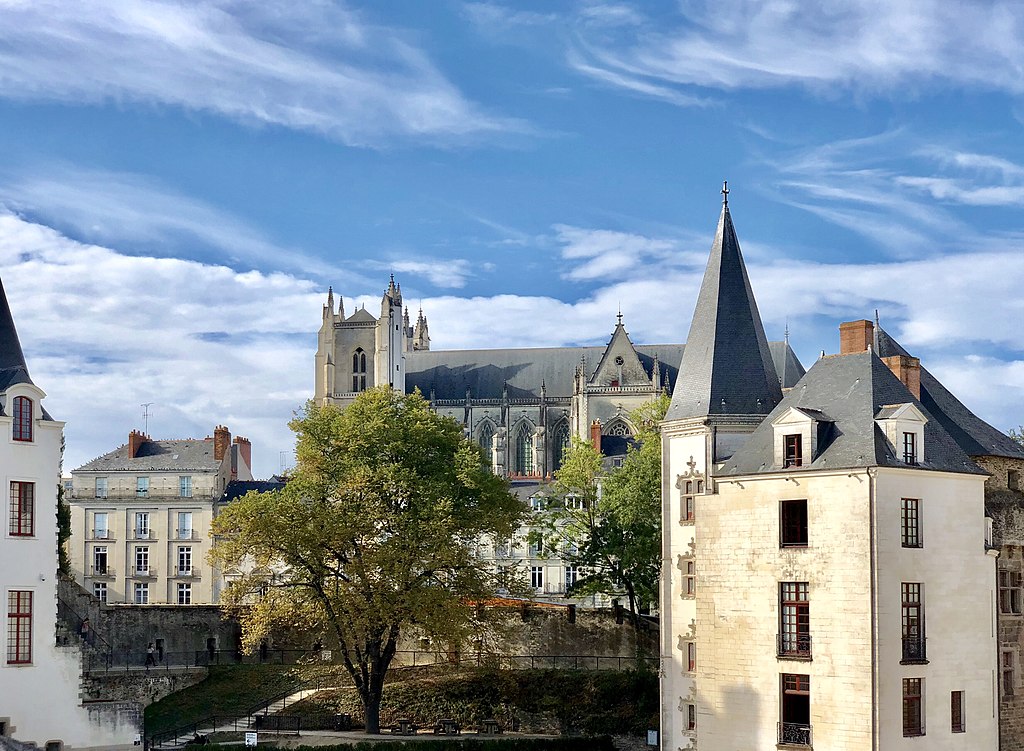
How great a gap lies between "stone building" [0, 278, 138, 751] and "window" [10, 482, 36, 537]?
0.03 metres

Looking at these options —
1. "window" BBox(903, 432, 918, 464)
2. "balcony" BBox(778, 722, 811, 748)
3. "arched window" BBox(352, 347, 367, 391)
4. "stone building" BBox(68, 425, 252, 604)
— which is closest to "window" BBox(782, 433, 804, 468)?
"window" BBox(903, 432, 918, 464)

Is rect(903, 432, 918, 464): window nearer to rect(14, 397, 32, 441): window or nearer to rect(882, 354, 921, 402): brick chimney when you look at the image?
rect(882, 354, 921, 402): brick chimney

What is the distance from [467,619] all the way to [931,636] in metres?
14.8

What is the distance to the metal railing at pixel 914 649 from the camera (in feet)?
120

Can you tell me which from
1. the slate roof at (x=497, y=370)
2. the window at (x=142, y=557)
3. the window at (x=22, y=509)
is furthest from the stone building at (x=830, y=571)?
the slate roof at (x=497, y=370)

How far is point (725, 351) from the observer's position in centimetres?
4225

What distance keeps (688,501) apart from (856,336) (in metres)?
6.59

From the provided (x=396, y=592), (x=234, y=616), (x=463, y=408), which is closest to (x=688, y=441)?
(x=396, y=592)

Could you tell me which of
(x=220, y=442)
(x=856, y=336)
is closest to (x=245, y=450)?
(x=220, y=442)

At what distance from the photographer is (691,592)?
135 ft

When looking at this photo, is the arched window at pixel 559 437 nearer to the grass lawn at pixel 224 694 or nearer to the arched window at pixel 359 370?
the arched window at pixel 359 370

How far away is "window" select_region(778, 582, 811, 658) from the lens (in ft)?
123

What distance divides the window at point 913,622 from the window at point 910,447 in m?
3.13

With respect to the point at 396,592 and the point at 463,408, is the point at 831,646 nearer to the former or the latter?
the point at 396,592
